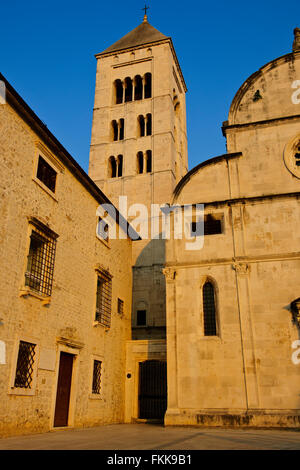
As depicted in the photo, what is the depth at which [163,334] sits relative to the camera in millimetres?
26500

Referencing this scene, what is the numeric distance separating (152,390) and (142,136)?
2301cm

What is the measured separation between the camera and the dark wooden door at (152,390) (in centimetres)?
2009

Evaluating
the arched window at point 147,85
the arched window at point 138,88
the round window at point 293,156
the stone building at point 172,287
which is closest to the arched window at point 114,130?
the arched window at point 138,88

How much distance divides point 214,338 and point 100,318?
511 cm

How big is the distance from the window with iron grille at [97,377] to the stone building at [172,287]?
2.4 inches

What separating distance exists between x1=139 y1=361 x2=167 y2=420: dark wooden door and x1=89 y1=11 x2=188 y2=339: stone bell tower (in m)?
5.57

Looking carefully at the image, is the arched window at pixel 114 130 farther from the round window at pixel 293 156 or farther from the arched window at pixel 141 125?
the round window at pixel 293 156

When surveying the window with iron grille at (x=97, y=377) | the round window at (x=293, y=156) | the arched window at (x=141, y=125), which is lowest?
the window with iron grille at (x=97, y=377)

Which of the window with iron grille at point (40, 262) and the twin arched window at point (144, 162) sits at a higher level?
the twin arched window at point (144, 162)

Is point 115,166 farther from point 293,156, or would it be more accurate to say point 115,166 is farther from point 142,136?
point 293,156

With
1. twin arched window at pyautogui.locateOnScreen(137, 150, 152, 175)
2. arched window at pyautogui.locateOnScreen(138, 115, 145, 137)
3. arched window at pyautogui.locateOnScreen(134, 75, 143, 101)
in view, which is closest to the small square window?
twin arched window at pyautogui.locateOnScreen(137, 150, 152, 175)

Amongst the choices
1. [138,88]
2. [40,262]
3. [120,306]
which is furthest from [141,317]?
[138,88]
